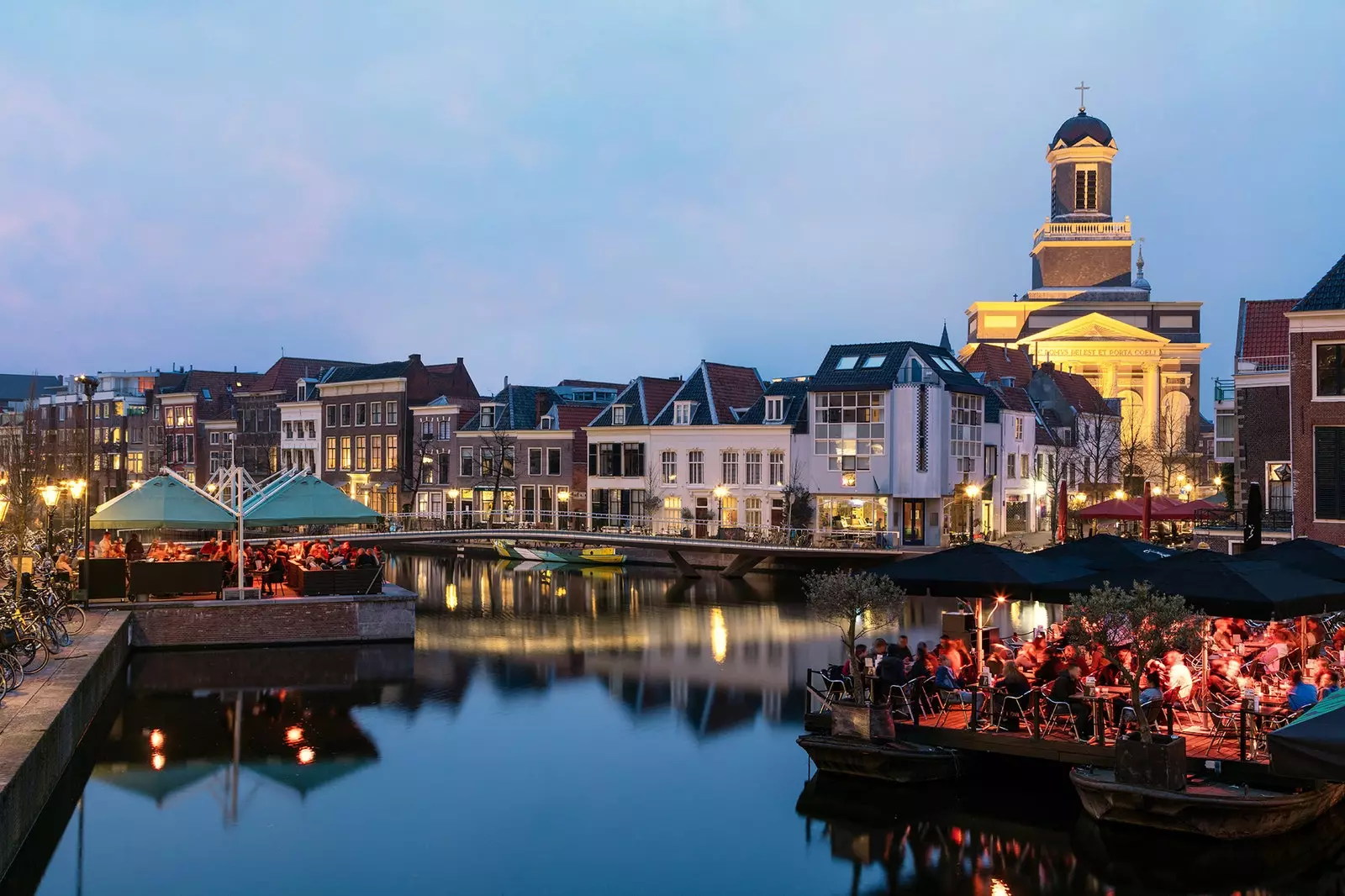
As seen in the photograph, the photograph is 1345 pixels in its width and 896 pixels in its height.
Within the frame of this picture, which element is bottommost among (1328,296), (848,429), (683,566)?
(683,566)

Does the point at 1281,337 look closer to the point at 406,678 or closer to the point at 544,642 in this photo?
the point at 544,642

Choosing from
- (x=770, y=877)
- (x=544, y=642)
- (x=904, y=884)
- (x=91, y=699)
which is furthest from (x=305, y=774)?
(x=544, y=642)

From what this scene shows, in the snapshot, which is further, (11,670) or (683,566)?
(683,566)

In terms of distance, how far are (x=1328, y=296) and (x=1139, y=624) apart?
1922 cm

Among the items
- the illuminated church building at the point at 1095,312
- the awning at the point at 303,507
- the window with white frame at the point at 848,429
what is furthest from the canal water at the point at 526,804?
the illuminated church building at the point at 1095,312

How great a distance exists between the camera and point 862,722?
17.8 meters

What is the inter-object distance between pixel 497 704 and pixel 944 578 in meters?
9.75

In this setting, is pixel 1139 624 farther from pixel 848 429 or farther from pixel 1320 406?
pixel 848 429

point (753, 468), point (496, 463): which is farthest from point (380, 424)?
point (753, 468)

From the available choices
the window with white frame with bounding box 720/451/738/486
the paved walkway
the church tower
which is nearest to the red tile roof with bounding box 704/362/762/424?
the window with white frame with bounding box 720/451/738/486

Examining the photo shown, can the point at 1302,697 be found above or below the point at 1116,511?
below

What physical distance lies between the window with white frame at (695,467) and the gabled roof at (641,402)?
3.02 m

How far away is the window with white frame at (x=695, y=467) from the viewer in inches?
2275

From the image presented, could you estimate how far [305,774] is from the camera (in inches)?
753
